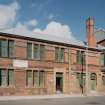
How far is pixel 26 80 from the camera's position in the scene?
39.1m

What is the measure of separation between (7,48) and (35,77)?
5551 millimetres

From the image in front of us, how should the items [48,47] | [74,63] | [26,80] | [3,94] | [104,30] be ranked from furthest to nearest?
[104,30]
[74,63]
[48,47]
[26,80]
[3,94]

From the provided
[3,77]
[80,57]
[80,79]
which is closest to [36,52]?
[3,77]

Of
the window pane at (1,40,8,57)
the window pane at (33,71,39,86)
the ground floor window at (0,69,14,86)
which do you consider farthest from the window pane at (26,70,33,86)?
the window pane at (1,40,8,57)

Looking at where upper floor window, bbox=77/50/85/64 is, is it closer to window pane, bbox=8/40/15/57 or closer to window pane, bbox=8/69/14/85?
window pane, bbox=8/40/15/57

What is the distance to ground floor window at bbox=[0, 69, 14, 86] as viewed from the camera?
3672cm

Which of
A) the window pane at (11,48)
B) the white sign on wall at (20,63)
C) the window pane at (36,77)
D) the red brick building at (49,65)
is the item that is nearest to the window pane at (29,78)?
the red brick building at (49,65)

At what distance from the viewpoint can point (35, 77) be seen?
133 ft

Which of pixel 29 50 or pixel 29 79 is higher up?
pixel 29 50

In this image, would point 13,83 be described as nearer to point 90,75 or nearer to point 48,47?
point 48,47

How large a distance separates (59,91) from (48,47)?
6.24 m

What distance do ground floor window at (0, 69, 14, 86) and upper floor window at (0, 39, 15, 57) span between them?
72.7 inches

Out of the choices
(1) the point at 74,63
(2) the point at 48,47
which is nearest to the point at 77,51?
(1) the point at 74,63

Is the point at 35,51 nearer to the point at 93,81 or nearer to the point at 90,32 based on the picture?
the point at 90,32
